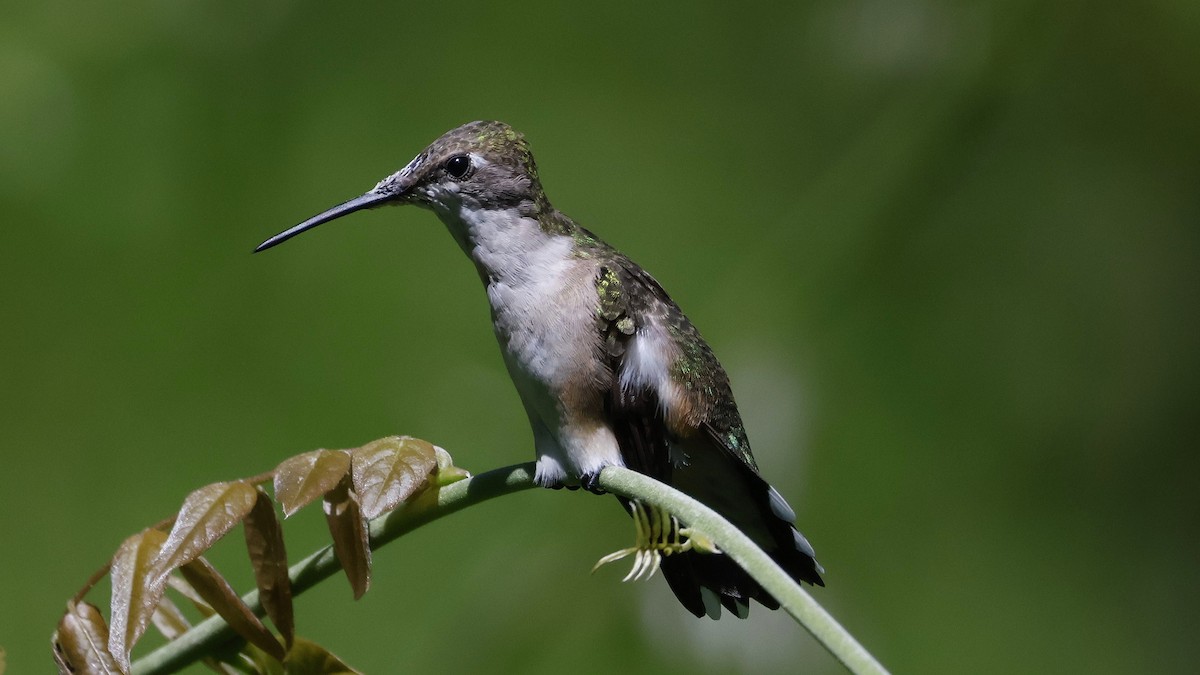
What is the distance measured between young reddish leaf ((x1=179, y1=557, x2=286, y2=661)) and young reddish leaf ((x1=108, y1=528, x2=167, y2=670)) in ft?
0.11

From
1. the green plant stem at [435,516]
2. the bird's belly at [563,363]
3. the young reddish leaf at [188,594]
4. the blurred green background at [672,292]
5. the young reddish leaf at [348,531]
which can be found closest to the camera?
the green plant stem at [435,516]

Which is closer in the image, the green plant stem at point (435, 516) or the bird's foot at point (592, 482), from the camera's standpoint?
the green plant stem at point (435, 516)

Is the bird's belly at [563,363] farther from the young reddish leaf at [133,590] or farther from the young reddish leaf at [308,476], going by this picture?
the young reddish leaf at [133,590]

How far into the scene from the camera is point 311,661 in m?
0.98

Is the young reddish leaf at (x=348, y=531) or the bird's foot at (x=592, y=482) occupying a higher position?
the young reddish leaf at (x=348, y=531)

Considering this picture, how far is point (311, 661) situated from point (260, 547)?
0.12 meters

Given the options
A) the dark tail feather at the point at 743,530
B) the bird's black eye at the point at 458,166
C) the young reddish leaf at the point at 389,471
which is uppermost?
the bird's black eye at the point at 458,166

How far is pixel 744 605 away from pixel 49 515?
1889 mm

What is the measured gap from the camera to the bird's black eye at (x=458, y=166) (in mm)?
1221

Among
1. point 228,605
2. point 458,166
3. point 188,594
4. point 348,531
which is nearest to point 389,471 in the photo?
point 348,531

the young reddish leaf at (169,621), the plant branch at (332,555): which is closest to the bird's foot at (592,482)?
the plant branch at (332,555)

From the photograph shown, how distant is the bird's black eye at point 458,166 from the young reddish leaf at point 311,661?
54 cm

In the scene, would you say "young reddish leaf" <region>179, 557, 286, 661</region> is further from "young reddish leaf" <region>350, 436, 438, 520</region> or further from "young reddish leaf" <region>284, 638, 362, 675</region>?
"young reddish leaf" <region>350, 436, 438, 520</region>

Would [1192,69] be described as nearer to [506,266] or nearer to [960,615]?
[960,615]
